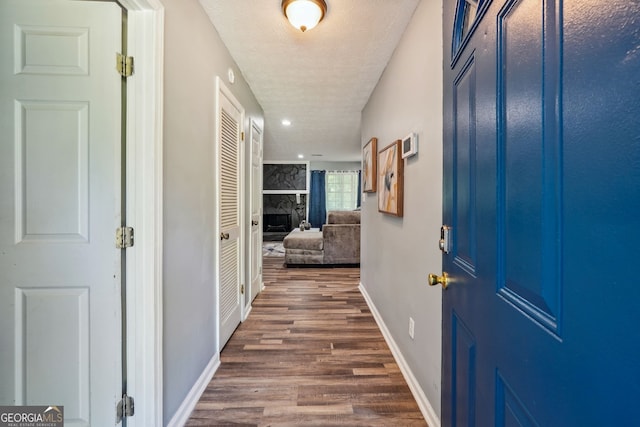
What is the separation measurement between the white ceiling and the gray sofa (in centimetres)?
192

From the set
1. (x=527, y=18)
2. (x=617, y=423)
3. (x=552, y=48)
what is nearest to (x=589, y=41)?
(x=552, y=48)

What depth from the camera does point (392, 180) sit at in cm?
205

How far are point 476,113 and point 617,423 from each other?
25.7 inches

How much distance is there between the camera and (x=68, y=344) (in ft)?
3.85

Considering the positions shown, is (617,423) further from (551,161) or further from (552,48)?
(552,48)

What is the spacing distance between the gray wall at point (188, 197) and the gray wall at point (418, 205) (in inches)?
52.8

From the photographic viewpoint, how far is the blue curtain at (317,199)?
8.77 meters

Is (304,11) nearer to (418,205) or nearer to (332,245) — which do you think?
(418,205)

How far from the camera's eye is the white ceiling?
1.71 metres

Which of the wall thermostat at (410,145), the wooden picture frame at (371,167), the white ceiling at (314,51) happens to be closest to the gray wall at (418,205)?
the wall thermostat at (410,145)

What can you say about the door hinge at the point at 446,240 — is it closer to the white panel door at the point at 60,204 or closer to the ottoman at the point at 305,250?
the white panel door at the point at 60,204

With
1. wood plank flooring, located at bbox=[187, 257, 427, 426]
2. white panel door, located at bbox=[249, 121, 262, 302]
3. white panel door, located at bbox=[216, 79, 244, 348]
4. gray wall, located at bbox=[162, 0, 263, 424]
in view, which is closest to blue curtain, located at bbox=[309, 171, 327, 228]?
white panel door, located at bbox=[249, 121, 262, 302]

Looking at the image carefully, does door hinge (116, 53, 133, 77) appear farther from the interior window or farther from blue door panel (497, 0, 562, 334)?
the interior window

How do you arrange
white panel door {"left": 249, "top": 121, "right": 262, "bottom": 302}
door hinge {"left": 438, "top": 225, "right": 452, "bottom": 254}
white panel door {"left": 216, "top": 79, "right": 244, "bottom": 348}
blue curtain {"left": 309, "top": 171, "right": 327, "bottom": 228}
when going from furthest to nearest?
blue curtain {"left": 309, "top": 171, "right": 327, "bottom": 228} → white panel door {"left": 249, "top": 121, "right": 262, "bottom": 302} → white panel door {"left": 216, "top": 79, "right": 244, "bottom": 348} → door hinge {"left": 438, "top": 225, "right": 452, "bottom": 254}
